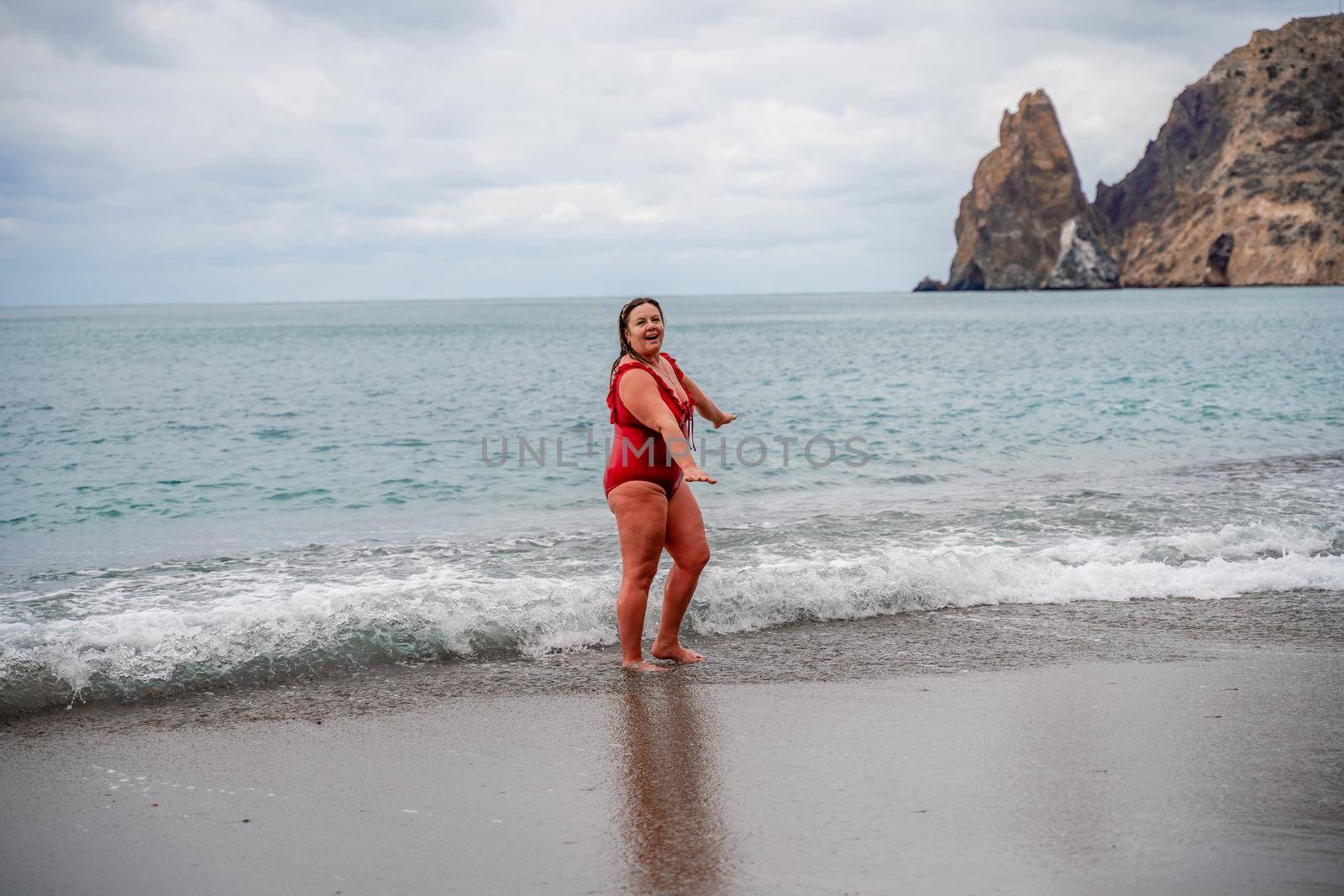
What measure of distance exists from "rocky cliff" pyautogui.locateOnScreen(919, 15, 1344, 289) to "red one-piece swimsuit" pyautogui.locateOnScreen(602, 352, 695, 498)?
147620 millimetres

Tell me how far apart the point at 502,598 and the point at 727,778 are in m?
2.80

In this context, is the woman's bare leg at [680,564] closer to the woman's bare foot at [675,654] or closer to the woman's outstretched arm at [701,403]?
the woman's bare foot at [675,654]

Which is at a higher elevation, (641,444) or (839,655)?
(641,444)

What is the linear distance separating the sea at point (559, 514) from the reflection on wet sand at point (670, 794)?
1192 millimetres

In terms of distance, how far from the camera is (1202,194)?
490ft

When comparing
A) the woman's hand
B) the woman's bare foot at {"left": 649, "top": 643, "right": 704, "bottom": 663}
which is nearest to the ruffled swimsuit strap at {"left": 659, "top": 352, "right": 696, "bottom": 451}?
the woman's hand

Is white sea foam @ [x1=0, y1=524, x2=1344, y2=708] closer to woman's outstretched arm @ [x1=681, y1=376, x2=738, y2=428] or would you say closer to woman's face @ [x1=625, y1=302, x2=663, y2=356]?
woman's outstretched arm @ [x1=681, y1=376, x2=738, y2=428]

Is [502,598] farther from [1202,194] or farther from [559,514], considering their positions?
[1202,194]

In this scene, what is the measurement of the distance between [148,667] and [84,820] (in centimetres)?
168

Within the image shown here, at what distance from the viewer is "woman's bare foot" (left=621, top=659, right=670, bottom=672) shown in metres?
5.18

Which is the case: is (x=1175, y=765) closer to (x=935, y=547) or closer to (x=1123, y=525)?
(x=935, y=547)

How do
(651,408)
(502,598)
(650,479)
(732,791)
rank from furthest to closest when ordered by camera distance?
(502,598)
(650,479)
(651,408)
(732,791)

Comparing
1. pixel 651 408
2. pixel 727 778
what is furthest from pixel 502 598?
pixel 727 778

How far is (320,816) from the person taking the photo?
350cm
